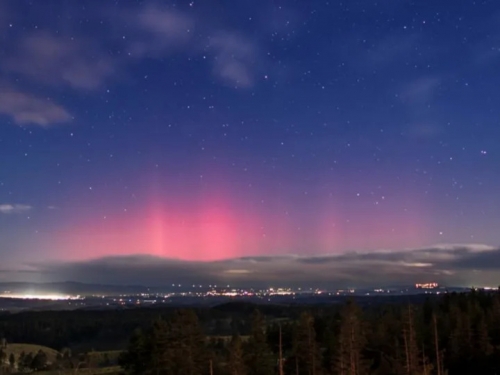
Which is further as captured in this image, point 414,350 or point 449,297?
point 449,297

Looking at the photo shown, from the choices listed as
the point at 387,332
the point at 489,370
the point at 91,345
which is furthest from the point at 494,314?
the point at 91,345

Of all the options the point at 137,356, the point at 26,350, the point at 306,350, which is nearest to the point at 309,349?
the point at 306,350

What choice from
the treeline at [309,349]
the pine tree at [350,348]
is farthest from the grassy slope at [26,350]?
the pine tree at [350,348]

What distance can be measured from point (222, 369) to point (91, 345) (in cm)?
13226

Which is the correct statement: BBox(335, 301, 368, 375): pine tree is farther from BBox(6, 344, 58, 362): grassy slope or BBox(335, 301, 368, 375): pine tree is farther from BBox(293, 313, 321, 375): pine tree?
BBox(6, 344, 58, 362): grassy slope

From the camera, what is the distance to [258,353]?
2793 inches

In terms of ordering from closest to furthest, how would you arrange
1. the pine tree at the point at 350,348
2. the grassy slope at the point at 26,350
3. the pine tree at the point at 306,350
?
1. the pine tree at the point at 350,348
2. the pine tree at the point at 306,350
3. the grassy slope at the point at 26,350

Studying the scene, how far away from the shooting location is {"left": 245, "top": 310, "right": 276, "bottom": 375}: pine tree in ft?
229

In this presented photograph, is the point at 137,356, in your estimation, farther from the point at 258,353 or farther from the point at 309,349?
the point at 309,349

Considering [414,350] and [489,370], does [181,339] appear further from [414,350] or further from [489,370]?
[489,370]

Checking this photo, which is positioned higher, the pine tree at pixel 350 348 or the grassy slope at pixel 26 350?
the pine tree at pixel 350 348

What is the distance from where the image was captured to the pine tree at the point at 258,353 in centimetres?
6981

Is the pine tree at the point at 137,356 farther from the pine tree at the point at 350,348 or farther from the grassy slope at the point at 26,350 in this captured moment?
the grassy slope at the point at 26,350

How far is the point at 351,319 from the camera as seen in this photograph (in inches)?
2539
